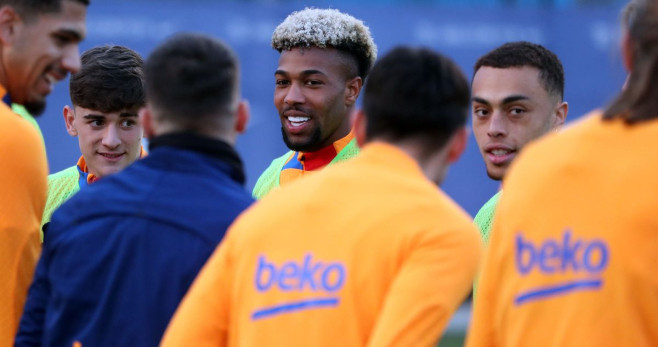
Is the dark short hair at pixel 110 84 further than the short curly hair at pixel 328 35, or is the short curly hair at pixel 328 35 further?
the short curly hair at pixel 328 35

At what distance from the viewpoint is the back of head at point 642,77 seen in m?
2.21

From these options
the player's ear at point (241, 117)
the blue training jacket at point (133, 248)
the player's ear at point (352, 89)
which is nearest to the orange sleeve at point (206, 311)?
the blue training jacket at point (133, 248)

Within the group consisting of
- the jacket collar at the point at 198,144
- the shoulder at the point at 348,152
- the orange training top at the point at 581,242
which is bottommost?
the orange training top at the point at 581,242

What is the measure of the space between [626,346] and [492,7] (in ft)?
29.5

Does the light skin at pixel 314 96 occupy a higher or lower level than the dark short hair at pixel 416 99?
higher

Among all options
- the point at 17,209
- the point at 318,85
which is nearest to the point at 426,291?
the point at 17,209

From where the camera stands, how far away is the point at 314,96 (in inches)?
179

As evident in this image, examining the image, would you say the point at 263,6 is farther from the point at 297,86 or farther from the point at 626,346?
the point at 626,346

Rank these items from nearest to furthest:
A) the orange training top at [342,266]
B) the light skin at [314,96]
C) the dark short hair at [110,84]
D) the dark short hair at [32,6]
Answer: the orange training top at [342,266] < the dark short hair at [32,6] < the dark short hair at [110,84] < the light skin at [314,96]

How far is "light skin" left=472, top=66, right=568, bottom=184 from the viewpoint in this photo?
4301mm

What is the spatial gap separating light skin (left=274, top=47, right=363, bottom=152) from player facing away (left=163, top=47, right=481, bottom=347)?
199 centimetres

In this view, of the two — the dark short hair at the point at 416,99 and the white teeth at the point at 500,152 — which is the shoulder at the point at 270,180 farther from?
the dark short hair at the point at 416,99

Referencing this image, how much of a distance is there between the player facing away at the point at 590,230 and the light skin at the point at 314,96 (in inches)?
87.6

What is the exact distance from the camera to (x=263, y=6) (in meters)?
10.4
